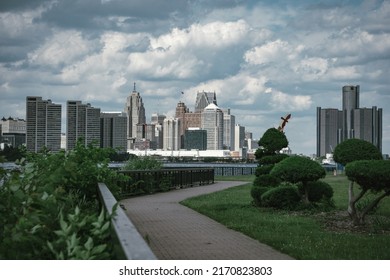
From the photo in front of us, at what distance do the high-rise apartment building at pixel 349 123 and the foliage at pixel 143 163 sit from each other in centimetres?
1597

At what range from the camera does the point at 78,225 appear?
504 centimetres

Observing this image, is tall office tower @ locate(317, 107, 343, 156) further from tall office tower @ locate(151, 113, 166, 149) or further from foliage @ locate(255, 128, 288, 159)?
tall office tower @ locate(151, 113, 166, 149)

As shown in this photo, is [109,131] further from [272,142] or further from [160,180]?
[272,142]

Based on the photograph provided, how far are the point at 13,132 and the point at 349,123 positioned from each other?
950cm

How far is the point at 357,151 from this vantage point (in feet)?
37.7

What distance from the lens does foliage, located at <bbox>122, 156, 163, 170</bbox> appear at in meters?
29.8

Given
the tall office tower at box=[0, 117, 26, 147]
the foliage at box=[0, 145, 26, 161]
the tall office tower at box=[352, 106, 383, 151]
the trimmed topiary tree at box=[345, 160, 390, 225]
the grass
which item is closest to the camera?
the grass

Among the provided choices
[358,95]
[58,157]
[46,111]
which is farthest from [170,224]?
[46,111]

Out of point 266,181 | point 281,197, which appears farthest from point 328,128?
point 266,181

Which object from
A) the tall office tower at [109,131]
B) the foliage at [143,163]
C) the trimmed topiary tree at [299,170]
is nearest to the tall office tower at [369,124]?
the trimmed topiary tree at [299,170]

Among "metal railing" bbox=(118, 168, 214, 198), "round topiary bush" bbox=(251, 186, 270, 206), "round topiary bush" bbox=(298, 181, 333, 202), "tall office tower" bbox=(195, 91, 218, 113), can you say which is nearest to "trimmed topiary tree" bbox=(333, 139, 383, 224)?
"round topiary bush" bbox=(298, 181, 333, 202)

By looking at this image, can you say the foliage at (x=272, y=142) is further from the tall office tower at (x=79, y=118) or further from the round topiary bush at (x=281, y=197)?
the tall office tower at (x=79, y=118)

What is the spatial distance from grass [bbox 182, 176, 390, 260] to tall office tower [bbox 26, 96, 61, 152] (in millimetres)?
5689
